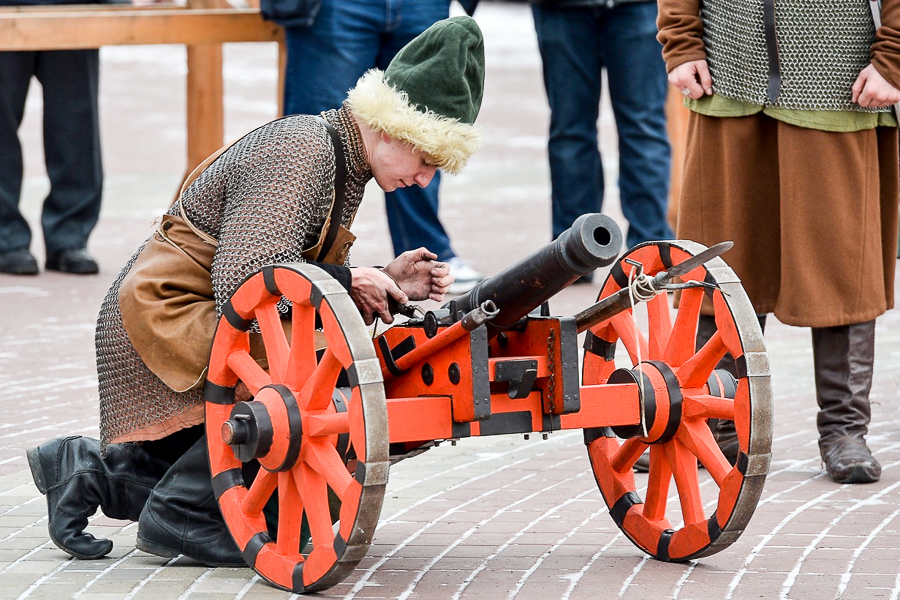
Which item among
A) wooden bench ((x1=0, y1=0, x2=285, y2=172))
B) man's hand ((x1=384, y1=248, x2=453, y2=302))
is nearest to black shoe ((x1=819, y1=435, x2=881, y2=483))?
man's hand ((x1=384, y1=248, x2=453, y2=302))

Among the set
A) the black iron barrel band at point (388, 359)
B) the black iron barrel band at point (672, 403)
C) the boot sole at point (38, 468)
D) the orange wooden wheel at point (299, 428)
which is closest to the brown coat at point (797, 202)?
the black iron barrel band at point (672, 403)

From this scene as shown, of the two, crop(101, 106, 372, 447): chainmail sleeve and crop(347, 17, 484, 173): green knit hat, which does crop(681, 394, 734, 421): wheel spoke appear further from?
crop(101, 106, 372, 447): chainmail sleeve

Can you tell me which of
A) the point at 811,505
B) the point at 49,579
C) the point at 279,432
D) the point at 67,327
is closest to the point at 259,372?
the point at 279,432

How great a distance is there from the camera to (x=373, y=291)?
10.9ft

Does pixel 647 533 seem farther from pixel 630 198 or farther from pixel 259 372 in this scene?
pixel 630 198

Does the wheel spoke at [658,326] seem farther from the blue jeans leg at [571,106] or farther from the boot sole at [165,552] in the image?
the blue jeans leg at [571,106]

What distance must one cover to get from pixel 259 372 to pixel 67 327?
3422 millimetres

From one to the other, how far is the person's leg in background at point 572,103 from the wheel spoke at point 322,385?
12.6 ft

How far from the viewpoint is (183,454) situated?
3459 millimetres

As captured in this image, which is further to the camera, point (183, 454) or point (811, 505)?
point (811, 505)

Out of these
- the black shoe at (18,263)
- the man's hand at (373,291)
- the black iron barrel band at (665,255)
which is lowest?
the man's hand at (373,291)

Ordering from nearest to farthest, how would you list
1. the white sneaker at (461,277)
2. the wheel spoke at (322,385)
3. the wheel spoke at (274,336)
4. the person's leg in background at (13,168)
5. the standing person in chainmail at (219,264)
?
the wheel spoke at (322,385)
the wheel spoke at (274,336)
the standing person in chainmail at (219,264)
the white sneaker at (461,277)
the person's leg in background at (13,168)

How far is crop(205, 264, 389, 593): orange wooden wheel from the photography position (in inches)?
112

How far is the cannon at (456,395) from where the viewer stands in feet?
9.62
